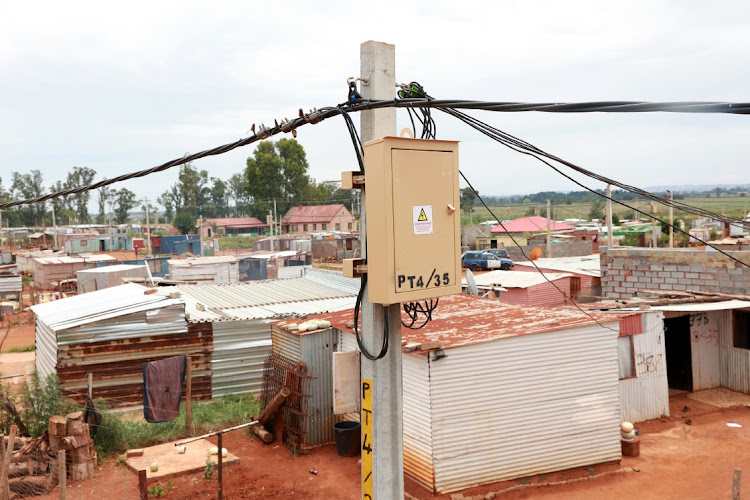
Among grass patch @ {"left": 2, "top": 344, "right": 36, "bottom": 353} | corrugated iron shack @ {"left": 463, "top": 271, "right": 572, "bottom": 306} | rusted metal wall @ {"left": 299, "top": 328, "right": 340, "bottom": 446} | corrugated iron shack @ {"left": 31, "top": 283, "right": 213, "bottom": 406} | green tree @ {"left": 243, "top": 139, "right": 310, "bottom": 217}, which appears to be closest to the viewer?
rusted metal wall @ {"left": 299, "top": 328, "right": 340, "bottom": 446}

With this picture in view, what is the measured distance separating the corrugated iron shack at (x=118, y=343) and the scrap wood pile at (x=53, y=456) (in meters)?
3.41

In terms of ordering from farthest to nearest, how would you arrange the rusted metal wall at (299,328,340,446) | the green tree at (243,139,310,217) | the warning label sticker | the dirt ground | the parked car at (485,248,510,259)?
the green tree at (243,139,310,217), the parked car at (485,248,510,259), the rusted metal wall at (299,328,340,446), the dirt ground, the warning label sticker

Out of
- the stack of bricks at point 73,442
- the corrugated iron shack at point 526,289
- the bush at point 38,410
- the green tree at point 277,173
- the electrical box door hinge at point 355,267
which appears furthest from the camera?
the green tree at point 277,173

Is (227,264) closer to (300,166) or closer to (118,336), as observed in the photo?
(118,336)

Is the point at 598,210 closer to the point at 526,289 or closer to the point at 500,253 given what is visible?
the point at 500,253

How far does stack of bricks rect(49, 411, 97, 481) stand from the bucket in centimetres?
415

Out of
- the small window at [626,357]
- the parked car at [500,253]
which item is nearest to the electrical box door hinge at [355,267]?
the small window at [626,357]

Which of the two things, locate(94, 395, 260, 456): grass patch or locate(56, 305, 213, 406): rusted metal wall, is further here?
locate(56, 305, 213, 406): rusted metal wall

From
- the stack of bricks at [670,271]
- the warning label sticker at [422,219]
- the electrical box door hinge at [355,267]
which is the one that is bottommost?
the stack of bricks at [670,271]

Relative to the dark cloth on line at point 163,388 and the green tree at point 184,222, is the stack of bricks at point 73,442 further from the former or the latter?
the green tree at point 184,222

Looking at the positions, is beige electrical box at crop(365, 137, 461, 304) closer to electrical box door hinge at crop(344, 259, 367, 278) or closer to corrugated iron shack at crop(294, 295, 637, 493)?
electrical box door hinge at crop(344, 259, 367, 278)

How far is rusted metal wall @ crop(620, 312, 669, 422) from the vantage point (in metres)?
12.9

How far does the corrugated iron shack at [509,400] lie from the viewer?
938cm

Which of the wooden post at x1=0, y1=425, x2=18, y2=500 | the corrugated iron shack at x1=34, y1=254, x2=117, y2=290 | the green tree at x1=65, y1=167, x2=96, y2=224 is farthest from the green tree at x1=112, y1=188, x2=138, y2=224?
the wooden post at x1=0, y1=425, x2=18, y2=500
